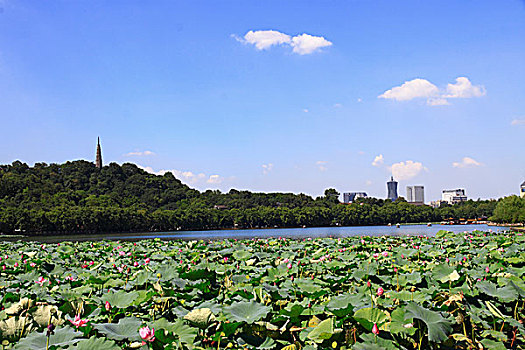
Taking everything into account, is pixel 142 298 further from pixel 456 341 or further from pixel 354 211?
pixel 354 211

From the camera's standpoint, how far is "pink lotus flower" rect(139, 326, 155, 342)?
213 centimetres

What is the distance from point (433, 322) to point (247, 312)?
0.96 m

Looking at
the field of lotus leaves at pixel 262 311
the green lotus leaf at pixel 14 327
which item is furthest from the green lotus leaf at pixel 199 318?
the green lotus leaf at pixel 14 327

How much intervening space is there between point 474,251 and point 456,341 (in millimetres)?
4125

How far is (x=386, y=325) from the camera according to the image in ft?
8.34

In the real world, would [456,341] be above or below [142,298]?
below

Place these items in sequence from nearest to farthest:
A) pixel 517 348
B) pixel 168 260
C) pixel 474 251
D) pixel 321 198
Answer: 1. pixel 517 348
2. pixel 168 260
3. pixel 474 251
4. pixel 321 198

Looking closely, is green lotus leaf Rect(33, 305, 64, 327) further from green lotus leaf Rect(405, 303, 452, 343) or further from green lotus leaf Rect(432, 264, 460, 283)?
green lotus leaf Rect(432, 264, 460, 283)

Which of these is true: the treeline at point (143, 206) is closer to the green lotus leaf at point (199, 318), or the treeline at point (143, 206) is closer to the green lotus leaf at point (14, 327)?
the green lotus leaf at point (14, 327)

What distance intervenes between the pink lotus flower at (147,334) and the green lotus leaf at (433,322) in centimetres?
127

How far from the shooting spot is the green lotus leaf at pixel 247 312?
2.37m

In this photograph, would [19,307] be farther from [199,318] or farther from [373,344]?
[373,344]

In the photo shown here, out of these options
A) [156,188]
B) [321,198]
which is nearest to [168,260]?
[156,188]

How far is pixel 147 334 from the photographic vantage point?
2146 mm
